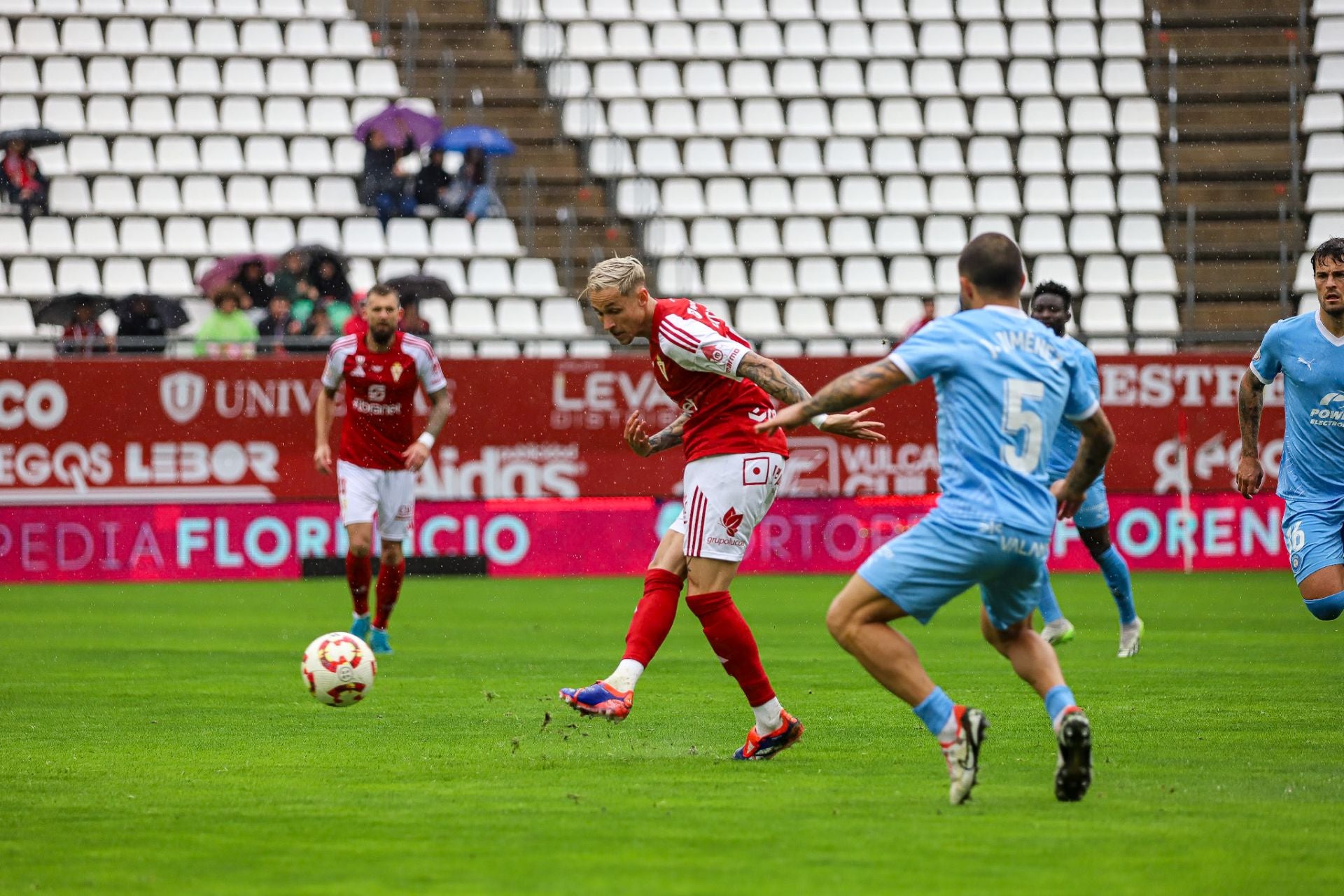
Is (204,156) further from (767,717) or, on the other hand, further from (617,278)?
(767,717)

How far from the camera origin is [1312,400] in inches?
375

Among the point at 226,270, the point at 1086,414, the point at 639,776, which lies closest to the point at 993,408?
the point at 1086,414

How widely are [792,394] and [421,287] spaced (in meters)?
15.6

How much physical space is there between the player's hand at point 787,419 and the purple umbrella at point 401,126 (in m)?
18.7

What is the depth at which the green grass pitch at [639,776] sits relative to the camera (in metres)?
5.69

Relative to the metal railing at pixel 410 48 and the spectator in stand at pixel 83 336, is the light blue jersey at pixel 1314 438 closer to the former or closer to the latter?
the spectator in stand at pixel 83 336

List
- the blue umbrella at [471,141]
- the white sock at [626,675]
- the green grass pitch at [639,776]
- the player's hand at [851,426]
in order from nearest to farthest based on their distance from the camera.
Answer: the green grass pitch at [639,776] < the player's hand at [851,426] < the white sock at [626,675] < the blue umbrella at [471,141]

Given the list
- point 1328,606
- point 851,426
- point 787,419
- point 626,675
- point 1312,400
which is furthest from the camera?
point 1312,400

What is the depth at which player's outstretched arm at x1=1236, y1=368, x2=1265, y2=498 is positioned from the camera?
9.73 meters

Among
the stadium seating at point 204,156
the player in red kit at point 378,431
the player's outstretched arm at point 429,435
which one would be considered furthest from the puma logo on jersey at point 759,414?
the stadium seating at point 204,156

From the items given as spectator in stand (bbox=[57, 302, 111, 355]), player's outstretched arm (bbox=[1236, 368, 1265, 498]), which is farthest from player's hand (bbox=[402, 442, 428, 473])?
spectator in stand (bbox=[57, 302, 111, 355])

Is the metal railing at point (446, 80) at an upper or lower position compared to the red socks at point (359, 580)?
upper

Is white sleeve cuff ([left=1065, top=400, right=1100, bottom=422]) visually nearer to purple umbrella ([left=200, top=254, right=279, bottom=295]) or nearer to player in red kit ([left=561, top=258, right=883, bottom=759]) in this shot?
player in red kit ([left=561, top=258, right=883, bottom=759])

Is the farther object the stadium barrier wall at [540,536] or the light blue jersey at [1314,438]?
the stadium barrier wall at [540,536]
